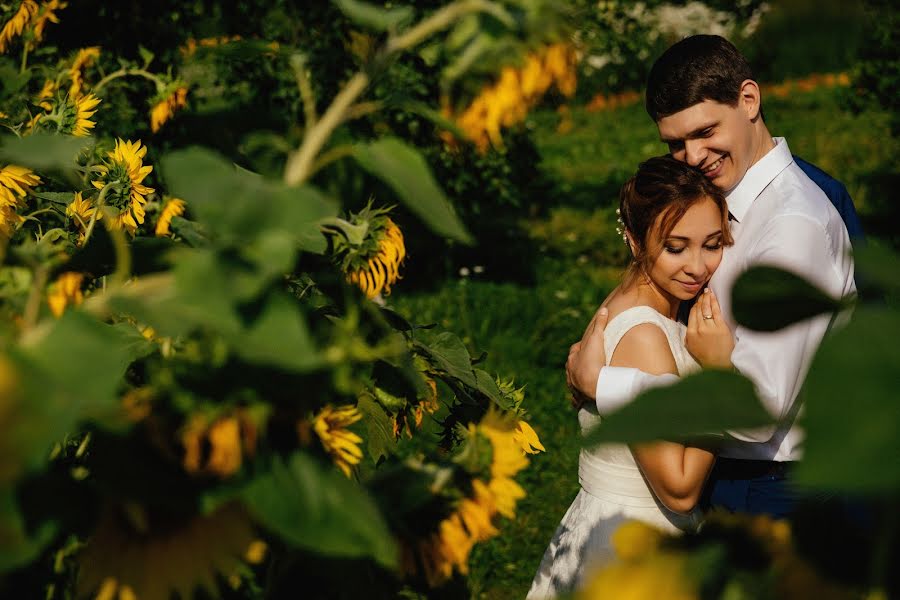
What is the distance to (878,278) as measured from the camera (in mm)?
526

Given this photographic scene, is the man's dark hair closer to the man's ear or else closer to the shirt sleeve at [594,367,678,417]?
the man's ear

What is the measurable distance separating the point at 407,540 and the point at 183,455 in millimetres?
229

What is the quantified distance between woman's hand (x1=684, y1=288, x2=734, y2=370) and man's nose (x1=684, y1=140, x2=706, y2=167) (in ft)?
1.02

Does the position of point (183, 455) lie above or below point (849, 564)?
below

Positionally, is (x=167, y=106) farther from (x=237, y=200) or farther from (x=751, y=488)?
(x=237, y=200)

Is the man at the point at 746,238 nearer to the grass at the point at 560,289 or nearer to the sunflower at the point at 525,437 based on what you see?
the grass at the point at 560,289

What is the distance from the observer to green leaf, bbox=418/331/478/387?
3.50 feet

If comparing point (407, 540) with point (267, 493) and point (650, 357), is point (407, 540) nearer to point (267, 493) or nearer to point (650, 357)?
point (267, 493)

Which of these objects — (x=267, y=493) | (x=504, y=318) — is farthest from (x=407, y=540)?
(x=504, y=318)

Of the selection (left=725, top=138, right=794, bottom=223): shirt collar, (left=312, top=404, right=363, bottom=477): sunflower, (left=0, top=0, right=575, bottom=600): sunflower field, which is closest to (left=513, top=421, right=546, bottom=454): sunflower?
(left=0, top=0, right=575, bottom=600): sunflower field

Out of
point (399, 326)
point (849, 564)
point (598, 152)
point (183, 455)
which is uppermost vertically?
point (849, 564)

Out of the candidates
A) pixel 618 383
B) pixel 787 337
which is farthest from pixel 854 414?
pixel 618 383

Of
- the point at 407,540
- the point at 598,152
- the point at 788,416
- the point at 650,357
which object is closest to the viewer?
the point at 407,540

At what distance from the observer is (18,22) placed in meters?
2.30
